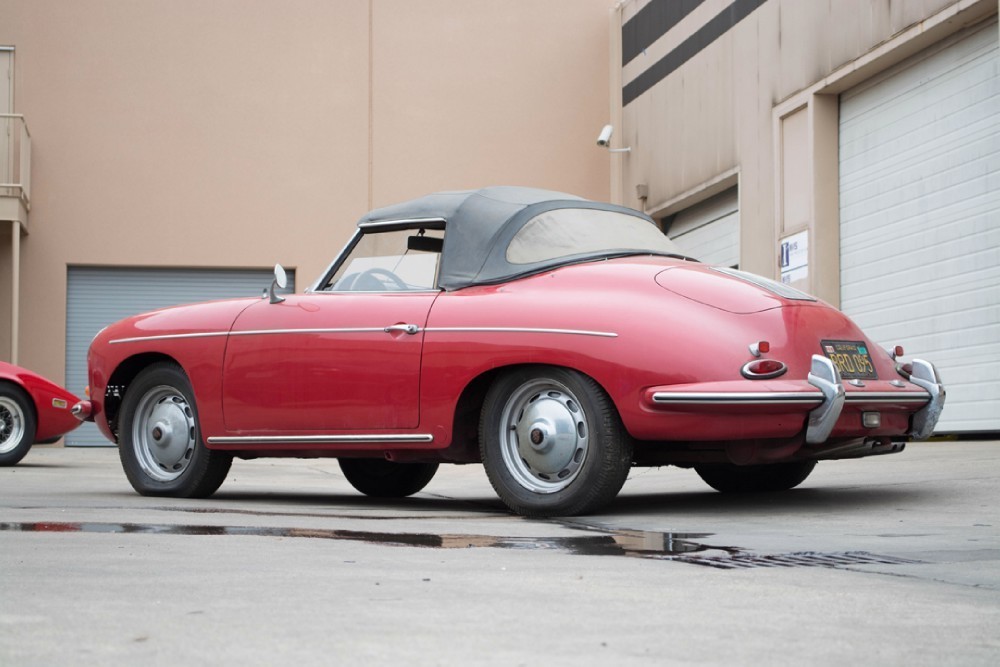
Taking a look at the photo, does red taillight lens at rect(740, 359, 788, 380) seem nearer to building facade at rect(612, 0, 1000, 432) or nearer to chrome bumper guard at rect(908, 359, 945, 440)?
chrome bumper guard at rect(908, 359, 945, 440)

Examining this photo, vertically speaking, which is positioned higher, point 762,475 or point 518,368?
point 518,368

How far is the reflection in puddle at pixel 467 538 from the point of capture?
4.70 metres

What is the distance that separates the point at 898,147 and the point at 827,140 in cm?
137

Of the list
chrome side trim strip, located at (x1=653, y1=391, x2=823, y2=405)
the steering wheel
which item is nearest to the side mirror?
the steering wheel

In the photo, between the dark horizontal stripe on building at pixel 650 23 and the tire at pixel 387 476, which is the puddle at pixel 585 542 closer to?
the tire at pixel 387 476

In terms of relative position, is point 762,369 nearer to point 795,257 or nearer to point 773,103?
point 795,257

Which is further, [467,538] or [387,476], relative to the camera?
[387,476]

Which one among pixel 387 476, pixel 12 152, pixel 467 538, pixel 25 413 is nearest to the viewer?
pixel 467 538

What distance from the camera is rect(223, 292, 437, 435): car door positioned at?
258 inches

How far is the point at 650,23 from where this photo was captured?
20.9 m

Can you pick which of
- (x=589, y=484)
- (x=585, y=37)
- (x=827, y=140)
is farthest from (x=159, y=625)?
(x=585, y=37)

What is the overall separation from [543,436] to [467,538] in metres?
1.06

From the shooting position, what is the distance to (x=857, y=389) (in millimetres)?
6008

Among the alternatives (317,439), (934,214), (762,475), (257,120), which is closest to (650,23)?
(257,120)
